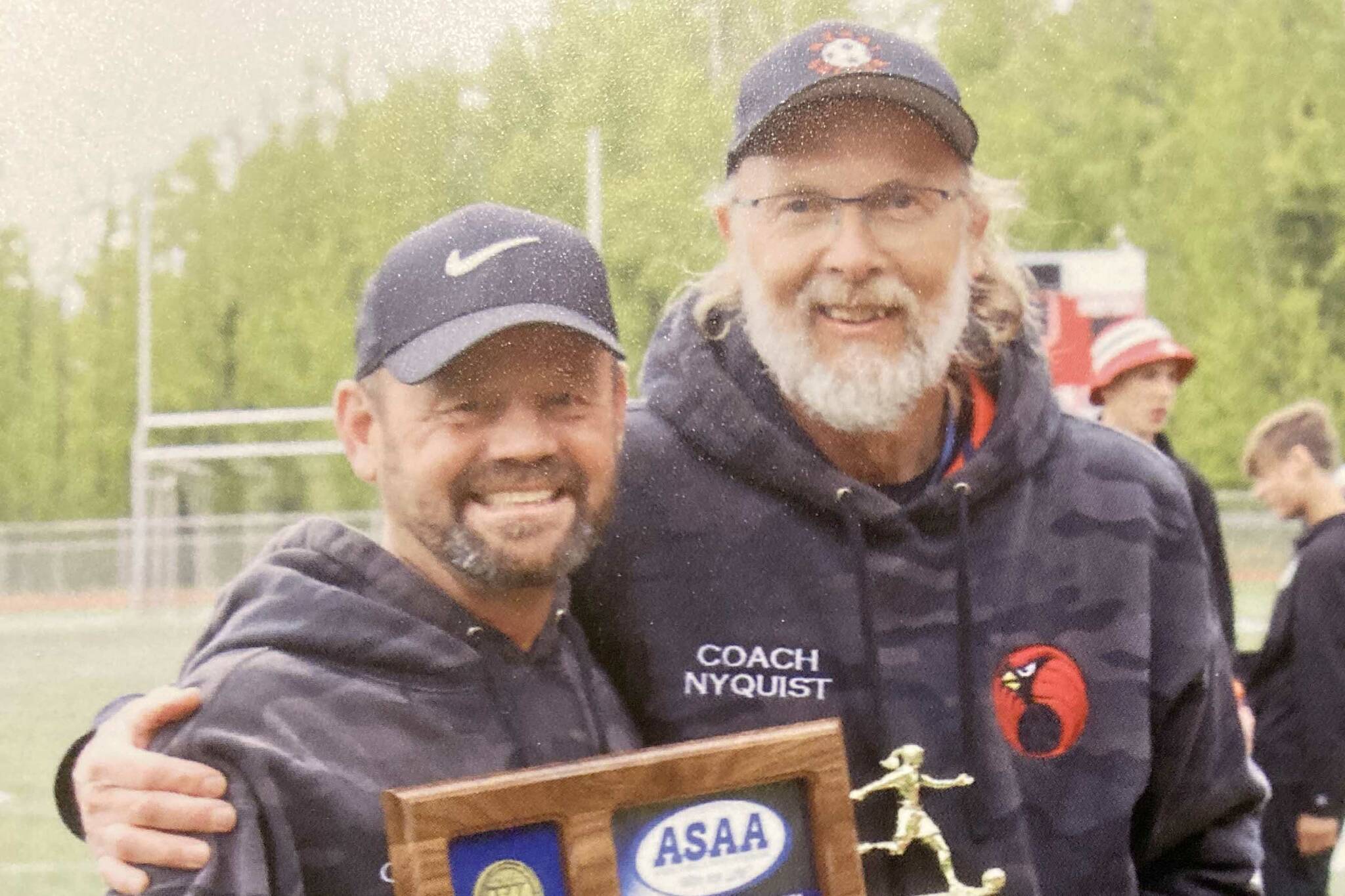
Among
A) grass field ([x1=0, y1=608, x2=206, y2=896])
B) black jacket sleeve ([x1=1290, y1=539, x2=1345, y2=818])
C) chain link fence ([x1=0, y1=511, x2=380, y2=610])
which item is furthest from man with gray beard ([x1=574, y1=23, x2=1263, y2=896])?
chain link fence ([x1=0, y1=511, x2=380, y2=610])

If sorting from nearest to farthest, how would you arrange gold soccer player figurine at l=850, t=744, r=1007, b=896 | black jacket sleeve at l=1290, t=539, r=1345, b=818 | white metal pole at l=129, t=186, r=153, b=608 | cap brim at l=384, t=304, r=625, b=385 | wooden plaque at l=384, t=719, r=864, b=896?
wooden plaque at l=384, t=719, r=864, b=896, cap brim at l=384, t=304, r=625, b=385, gold soccer player figurine at l=850, t=744, r=1007, b=896, white metal pole at l=129, t=186, r=153, b=608, black jacket sleeve at l=1290, t=539, r=1345, b=818

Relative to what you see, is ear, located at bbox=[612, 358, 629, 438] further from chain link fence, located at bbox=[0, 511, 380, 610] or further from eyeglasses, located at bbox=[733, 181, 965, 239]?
chain link fence, located at bbox=[0, 511, 380, 610]

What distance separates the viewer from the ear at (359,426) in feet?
2.81

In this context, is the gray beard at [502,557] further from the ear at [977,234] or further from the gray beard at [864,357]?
the ear at [977,234]

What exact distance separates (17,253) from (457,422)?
0.47 meters

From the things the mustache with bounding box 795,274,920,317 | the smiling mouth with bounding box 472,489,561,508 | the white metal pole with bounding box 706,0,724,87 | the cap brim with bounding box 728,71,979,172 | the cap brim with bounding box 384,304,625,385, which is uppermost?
the white metal pole with bounding box 706,0,724,87

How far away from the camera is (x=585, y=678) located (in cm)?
92

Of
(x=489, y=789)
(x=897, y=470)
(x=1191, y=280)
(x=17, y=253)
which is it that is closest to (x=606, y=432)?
(x=489, y=789)

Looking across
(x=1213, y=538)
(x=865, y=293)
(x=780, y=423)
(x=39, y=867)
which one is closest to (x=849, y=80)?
(x=865, y=293)

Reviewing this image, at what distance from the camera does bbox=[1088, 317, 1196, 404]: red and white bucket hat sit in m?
2.56

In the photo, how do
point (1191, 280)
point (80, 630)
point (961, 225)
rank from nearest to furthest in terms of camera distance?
point (961, 225), point (80, 630), point (1191, 280)

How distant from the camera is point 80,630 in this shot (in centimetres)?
379

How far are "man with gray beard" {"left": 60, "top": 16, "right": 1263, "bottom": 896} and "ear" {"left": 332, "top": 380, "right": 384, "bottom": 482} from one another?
211 mm

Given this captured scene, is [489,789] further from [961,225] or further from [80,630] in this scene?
[80,630]
